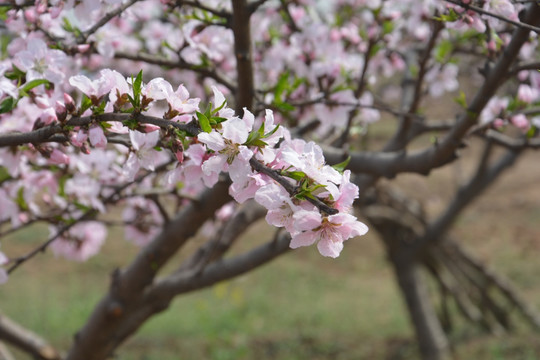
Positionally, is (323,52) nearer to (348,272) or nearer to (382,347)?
(382,347)

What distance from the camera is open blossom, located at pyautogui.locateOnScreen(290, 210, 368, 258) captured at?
2.89 ft

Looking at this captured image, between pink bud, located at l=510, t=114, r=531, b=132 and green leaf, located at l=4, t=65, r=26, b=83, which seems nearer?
green leaf, located at l=4, t=65, r=26, b=83

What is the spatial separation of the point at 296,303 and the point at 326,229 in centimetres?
705

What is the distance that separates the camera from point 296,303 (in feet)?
25.5

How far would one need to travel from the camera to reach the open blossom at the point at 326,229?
88 cm

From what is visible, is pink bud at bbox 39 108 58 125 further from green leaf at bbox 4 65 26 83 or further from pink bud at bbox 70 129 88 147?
green leaf at bbox 4 65 26 83

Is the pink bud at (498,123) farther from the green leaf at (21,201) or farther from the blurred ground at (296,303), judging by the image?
the blurred ground at (296,303)

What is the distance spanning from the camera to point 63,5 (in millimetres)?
1447

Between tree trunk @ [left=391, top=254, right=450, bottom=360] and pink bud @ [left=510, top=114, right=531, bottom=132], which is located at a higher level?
pink bud @ [left=510, top=114, right=531, bottom=132]

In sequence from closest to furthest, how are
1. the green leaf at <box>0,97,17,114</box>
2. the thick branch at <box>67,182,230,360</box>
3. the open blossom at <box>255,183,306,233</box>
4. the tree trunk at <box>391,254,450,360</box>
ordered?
the open blossom at <box>255,183,306,233</box>, the green leaf at <box>0,97,17,114</box>, the thick branch at <box>67,182,230,360</box>, the tree trunk at <box>391,254,450,360</box>

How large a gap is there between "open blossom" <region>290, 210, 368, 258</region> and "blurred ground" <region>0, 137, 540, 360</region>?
4660mm

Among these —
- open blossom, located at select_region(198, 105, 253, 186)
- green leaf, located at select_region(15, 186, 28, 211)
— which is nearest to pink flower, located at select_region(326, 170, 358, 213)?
open blossom, located at select_region(198, 105, 253, 186)

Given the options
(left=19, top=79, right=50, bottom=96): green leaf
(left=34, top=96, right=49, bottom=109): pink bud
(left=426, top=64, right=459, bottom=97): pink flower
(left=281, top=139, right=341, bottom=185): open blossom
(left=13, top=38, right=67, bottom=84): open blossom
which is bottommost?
(left=426, top=64, right=459, bottom=97): pink flower

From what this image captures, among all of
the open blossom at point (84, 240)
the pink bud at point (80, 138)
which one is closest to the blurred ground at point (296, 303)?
the open blossom at point (84, 240)
